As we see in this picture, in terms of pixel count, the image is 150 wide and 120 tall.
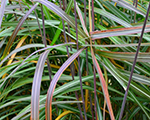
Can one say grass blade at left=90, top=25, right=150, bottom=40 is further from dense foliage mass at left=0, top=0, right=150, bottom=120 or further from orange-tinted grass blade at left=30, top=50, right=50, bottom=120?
orange-tinted grass blade at left=30, top=50, right=50, bottom=120

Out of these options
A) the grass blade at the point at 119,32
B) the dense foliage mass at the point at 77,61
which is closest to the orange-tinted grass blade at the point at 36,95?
the dense foliage mass at the point at 77,61

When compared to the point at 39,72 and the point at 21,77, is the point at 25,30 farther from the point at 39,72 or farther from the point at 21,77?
the point at 39,72

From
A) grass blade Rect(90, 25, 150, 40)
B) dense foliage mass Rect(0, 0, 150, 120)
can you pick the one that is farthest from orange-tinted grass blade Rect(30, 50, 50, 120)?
grass blade Rect(90, 25, 150, 40)

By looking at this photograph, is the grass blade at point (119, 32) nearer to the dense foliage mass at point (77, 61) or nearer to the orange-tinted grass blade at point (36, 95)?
the dense foliage mass at point (77, 61)

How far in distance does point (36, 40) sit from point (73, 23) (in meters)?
0.45

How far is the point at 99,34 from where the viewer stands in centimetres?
39

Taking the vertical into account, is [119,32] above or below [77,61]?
above

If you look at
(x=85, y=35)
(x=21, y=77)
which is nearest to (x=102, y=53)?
(x=85, y=35)

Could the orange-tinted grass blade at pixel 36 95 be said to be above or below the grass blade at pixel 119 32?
below

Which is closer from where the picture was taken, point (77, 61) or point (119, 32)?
point (119, 32)

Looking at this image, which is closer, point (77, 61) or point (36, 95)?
point (36, 95)

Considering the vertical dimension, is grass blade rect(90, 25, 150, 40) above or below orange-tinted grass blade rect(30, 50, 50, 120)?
above

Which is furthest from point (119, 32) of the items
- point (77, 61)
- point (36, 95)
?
point (77, 61)

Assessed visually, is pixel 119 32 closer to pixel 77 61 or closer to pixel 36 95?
pixel 36 95
